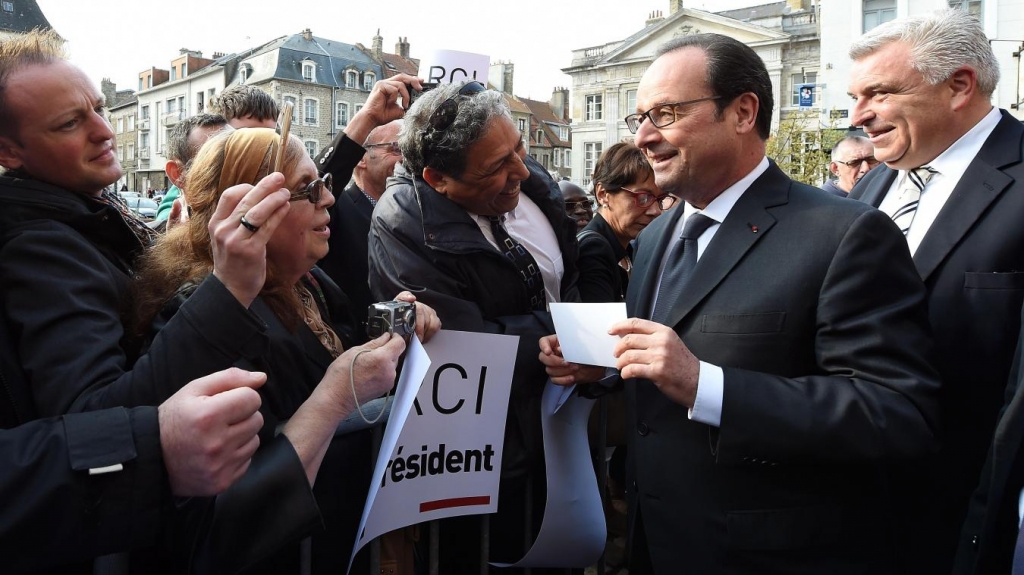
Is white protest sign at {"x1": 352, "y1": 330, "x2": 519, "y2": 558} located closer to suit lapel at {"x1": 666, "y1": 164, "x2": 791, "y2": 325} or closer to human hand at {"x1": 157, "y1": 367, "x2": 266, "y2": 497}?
suit lapel at {"x1": 666, "y1": 164, "x2": 791, "y2": 325}

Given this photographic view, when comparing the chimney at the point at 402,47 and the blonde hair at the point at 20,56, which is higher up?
the chimney at the point at 402,47

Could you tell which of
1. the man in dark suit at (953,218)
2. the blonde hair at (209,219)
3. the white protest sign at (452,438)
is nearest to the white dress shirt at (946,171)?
the man in dark suit at (953,218)

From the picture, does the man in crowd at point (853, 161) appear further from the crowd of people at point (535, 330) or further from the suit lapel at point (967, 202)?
the suit lapel at point (967, 202)

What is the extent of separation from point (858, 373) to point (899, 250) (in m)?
0.37

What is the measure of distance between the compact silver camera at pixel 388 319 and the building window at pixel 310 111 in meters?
55.1

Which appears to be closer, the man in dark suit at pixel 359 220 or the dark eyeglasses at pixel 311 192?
the dark eyeglasses at pixel 311 192

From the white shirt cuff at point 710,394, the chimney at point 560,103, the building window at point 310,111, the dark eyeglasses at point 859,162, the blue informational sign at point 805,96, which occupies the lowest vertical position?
the white shirt cuff at point 710,394

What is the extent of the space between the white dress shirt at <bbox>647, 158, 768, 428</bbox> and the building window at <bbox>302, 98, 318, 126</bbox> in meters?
55.0

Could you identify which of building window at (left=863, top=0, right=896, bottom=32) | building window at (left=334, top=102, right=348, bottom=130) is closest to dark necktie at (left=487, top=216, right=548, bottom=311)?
building window at (left=863, top=0, right=896, bottom=32)

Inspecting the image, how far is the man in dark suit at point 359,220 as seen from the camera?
12.0ft

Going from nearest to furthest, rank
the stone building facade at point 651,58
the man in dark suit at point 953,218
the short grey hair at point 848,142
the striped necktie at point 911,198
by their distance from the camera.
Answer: the man in dark suit at point 953,218
the striped necktie at point 911,198
the short grey hair at point 848,142
the stone building facade at point 651,58

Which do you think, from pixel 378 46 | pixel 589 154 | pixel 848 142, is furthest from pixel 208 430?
pixel 378 46

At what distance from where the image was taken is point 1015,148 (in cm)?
250

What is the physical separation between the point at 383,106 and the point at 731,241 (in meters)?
2.04
